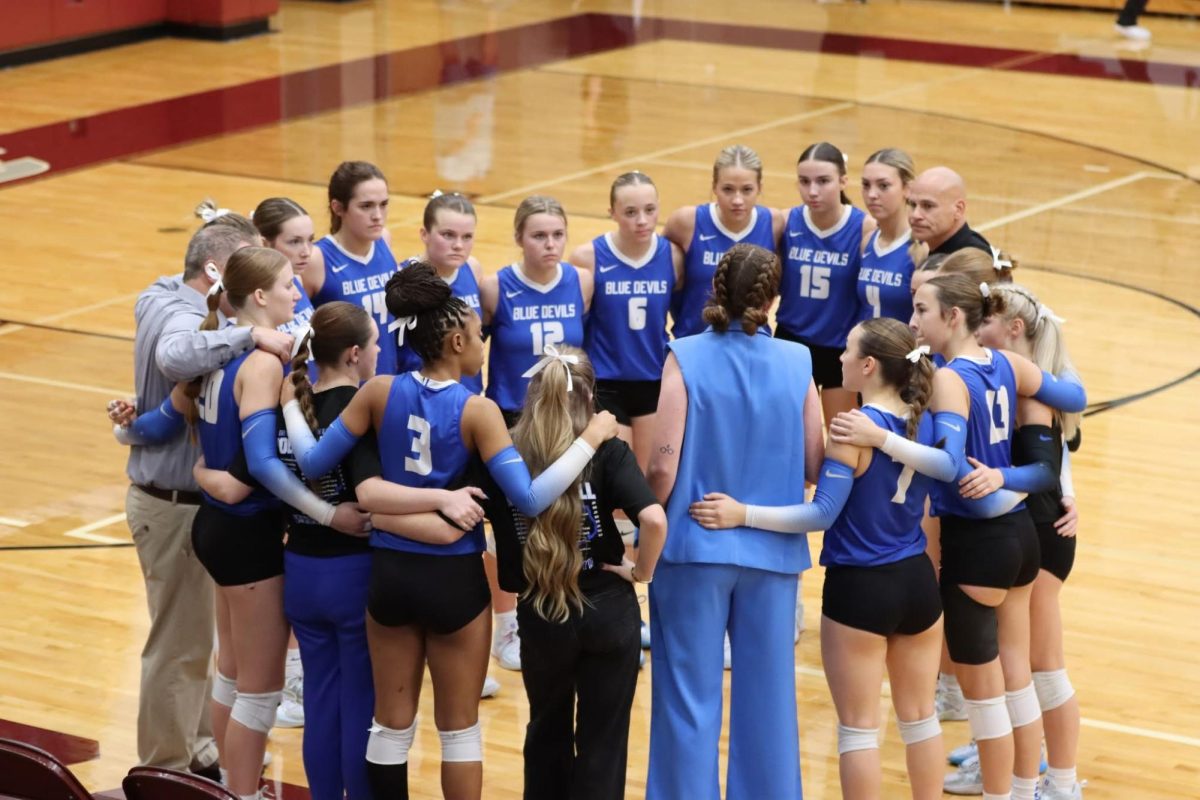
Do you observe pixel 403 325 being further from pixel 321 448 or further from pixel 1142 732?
pixel 1142 732

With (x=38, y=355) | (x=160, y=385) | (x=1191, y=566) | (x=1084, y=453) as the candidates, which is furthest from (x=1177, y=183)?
(x=160, y=385)

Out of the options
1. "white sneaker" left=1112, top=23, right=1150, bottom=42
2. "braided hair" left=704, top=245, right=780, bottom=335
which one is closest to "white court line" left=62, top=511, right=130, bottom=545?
"braided hair" left=704, top=245, right=780, bottom=335

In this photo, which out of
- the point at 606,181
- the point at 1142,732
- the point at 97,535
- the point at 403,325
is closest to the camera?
the point at 403,325

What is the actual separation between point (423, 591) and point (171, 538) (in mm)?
1147

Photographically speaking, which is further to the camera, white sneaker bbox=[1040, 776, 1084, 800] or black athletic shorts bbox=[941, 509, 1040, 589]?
white sneaker bbox=[1040, 776, 1084, 800]

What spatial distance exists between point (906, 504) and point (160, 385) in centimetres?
227

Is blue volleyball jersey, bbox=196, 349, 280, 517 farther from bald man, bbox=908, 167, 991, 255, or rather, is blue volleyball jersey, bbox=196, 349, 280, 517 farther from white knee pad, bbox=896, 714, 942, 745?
bald man, bbox=908, 167, 991, 255

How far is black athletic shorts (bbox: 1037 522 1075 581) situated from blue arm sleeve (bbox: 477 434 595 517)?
1.60 meters

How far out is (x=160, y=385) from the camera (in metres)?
5.36

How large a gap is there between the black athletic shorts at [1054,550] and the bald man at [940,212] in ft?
3.97

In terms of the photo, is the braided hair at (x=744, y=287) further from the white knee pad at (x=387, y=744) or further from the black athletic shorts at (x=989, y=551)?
the white knee pad at (x=387, y=744)

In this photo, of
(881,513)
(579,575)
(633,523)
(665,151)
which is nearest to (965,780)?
(881,513)

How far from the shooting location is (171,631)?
551cm

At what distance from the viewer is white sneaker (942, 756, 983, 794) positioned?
5664 millimetres
